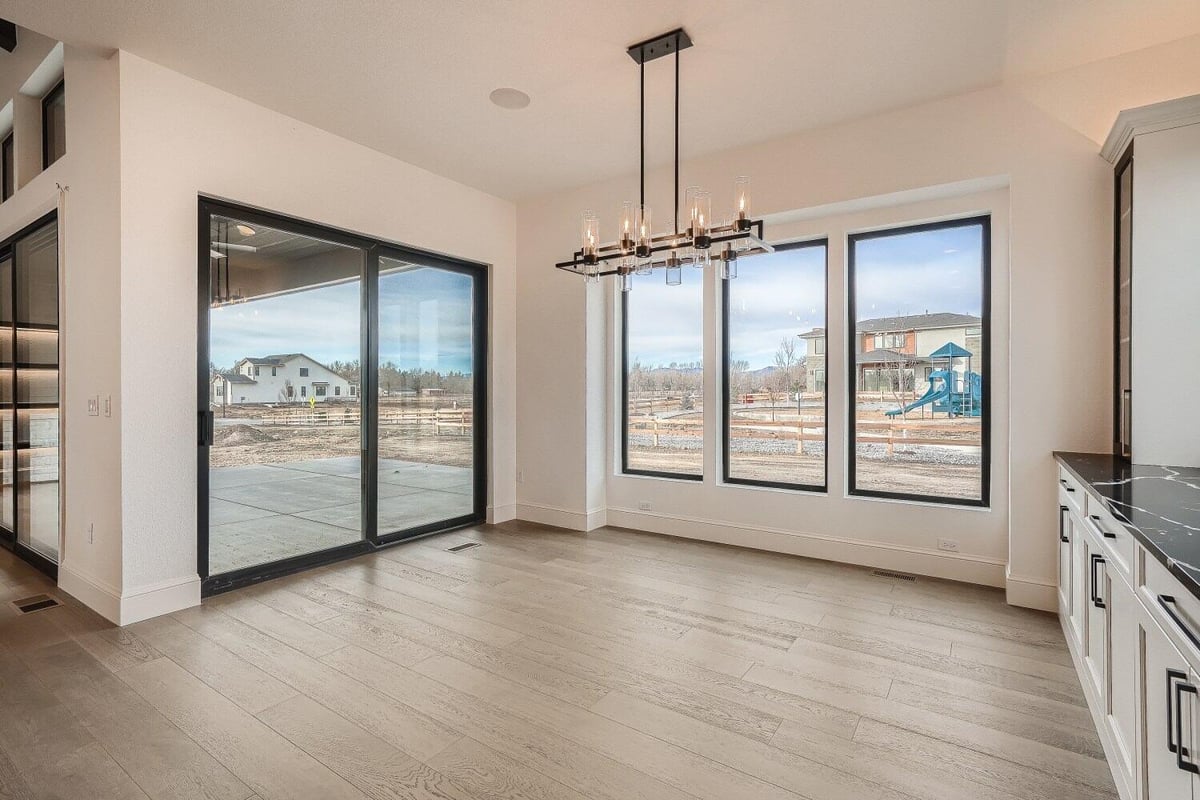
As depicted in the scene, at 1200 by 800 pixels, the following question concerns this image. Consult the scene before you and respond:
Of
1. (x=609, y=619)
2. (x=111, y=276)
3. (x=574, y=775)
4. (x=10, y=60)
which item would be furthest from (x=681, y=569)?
(x=10, y=60)

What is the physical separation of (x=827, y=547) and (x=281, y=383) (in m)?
4.18

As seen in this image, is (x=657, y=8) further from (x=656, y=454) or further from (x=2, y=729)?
(x=2, y=729)

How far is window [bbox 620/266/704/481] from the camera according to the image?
17.0 ft

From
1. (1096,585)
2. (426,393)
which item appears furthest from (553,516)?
(1096,585)

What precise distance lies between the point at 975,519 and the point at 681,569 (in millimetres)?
1991

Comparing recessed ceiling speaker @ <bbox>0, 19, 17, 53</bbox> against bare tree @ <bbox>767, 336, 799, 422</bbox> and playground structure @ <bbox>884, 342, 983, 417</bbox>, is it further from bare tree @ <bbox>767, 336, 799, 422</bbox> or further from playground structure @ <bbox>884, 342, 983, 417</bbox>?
playground structure @ <bbox>884, 342, 983, 417</bbox>

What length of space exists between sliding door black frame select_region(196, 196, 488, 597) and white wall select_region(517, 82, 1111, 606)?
821 mm

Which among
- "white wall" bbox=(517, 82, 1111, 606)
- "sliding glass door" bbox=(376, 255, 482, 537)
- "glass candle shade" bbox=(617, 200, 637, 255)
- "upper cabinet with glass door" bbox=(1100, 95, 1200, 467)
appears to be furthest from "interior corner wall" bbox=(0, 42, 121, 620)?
"upper cabinet with glass door" bbox=(1100, 95, 1200, 467)

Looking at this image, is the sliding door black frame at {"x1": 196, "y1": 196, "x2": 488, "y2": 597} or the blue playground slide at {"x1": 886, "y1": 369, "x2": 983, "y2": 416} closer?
the sliding door black frame at {"x1": 196, "y1": 196, "x2": 488, "y2": 597}

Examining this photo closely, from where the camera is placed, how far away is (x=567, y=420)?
5.48 meters

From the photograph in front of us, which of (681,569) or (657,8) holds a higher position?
(657,8)

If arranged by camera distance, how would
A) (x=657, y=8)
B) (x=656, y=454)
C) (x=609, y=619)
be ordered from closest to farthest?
(x=657, y=8) < (x=609, y=619) < (x=656, y=454)

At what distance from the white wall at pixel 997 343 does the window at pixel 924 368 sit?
181 millimetres

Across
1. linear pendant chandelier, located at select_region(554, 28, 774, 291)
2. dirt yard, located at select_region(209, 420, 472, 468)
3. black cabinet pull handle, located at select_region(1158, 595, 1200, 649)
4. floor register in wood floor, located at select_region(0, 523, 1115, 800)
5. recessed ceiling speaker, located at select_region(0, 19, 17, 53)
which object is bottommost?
floor register in wood floor, located at select_region(0, 523, 1115, 800)
